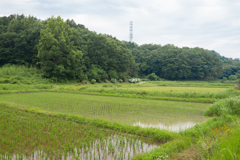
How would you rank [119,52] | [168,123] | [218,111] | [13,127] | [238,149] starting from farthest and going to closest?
[119,52] → [218,111] → [168,123] → [13,127] → [238,149]

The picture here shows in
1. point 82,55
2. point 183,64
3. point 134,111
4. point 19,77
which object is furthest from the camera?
point 183,64

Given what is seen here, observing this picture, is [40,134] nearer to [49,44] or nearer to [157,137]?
[157,137]

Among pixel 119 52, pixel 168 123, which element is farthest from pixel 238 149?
pixel 119 52

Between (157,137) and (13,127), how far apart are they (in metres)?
5.21

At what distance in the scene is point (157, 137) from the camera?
5457 millimetres

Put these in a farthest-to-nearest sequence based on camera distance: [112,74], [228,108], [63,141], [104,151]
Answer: [112,74] < [228,108] < [63,141] < [104,151]

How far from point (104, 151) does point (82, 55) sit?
92.0ft

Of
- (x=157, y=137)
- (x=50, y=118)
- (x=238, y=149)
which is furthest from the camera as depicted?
(x=50, y=118)

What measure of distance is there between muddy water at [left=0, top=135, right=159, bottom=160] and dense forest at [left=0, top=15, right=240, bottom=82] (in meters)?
24.3

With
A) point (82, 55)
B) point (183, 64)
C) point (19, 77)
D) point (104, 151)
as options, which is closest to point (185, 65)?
point (183, 64)

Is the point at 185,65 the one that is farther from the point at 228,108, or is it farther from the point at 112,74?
the point at 228,108

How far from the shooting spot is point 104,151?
4.39 metres

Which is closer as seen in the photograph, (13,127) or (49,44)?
(13,127)

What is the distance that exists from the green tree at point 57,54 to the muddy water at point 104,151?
79.2 feet
